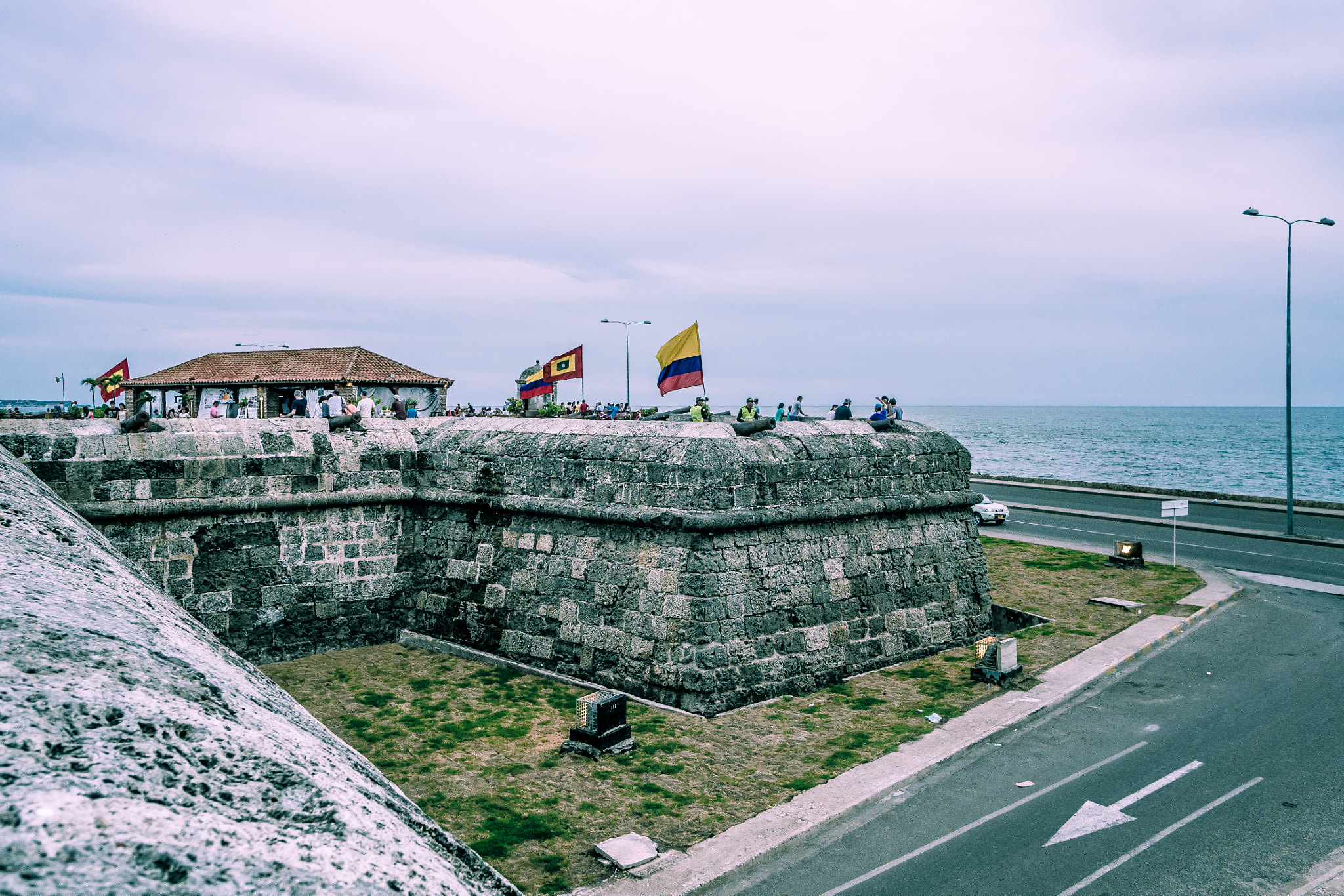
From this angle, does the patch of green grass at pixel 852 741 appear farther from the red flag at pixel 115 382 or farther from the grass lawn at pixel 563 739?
the red flag at pixel 115 382

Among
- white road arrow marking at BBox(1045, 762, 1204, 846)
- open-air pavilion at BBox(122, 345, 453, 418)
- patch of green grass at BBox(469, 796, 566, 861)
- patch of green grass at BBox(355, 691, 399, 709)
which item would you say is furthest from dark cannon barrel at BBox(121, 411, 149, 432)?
open-air pavilion at BBox(122, 345, 453, 418)

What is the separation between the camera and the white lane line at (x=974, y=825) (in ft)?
25.1

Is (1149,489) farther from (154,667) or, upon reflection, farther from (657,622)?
(154,667)

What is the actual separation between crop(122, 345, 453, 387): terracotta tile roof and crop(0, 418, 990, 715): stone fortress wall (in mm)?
20032

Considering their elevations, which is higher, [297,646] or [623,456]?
[623,456]

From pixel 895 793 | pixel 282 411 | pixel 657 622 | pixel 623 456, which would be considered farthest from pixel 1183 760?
pixel 282 411

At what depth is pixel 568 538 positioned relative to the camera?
42.2 feet

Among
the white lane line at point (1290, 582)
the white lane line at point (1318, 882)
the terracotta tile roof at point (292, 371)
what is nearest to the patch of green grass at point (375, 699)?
the white lane line at point (1318, 882)

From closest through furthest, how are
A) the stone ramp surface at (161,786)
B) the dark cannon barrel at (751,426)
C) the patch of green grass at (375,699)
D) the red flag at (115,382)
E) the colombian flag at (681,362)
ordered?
the stone ramp surface at (161,786) → the patch of green grass at (375,699) → the dark cannon barrel at (751,426) → the colombian flag at (681,362) → the red flag at (115,382)

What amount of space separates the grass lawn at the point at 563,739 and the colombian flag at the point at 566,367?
861 cm

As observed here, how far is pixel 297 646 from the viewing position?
13523mm

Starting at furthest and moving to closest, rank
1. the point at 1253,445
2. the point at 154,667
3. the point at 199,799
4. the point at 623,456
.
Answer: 1. the point at 1253,445
2. the point at 623,456
3. the point at 154,667
4. the point at 199,799

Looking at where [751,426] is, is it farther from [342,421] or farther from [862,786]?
[342,421]

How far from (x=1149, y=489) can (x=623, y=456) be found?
3044 cm
